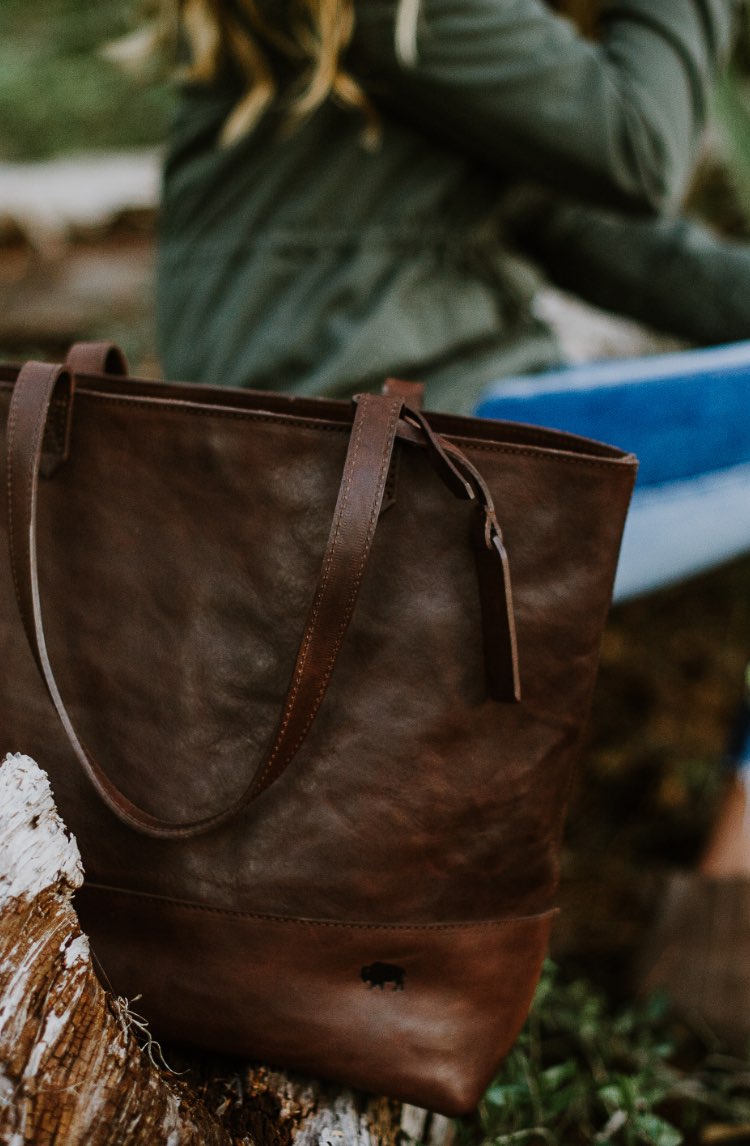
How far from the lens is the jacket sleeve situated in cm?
121

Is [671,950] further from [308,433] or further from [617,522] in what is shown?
[308,433]

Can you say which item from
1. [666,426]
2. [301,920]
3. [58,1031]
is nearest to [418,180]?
[666,426]

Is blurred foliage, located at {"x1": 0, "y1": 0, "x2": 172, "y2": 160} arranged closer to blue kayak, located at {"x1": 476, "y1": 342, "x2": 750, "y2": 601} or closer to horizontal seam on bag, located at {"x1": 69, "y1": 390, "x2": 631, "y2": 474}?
blue kayak, located at {"x1": 476, "y1": 342, "x2": 750, "y2": 601}

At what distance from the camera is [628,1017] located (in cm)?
135

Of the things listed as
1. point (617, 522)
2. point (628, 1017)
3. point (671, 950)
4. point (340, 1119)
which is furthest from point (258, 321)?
point (671, 950)

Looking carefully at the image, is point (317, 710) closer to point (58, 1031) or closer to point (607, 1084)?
point (58, 1031)

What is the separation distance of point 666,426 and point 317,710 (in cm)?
65

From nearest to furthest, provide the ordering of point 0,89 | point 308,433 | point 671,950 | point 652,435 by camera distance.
Result: point 308,433 < point 652,435 < point 671,950 < point 0,89

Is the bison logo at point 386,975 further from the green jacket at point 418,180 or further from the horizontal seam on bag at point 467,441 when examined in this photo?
the green jacket at point 418,180

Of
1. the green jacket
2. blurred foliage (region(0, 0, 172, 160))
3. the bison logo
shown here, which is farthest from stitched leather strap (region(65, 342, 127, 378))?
blurred foliage (region(0, 0, 172, 160))

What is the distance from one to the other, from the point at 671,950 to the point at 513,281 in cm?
110

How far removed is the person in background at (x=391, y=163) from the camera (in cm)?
122

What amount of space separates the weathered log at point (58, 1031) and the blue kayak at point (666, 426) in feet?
2.47

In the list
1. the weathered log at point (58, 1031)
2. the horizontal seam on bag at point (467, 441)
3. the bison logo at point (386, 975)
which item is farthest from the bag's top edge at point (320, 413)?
the bison logo at point (386, 975)
